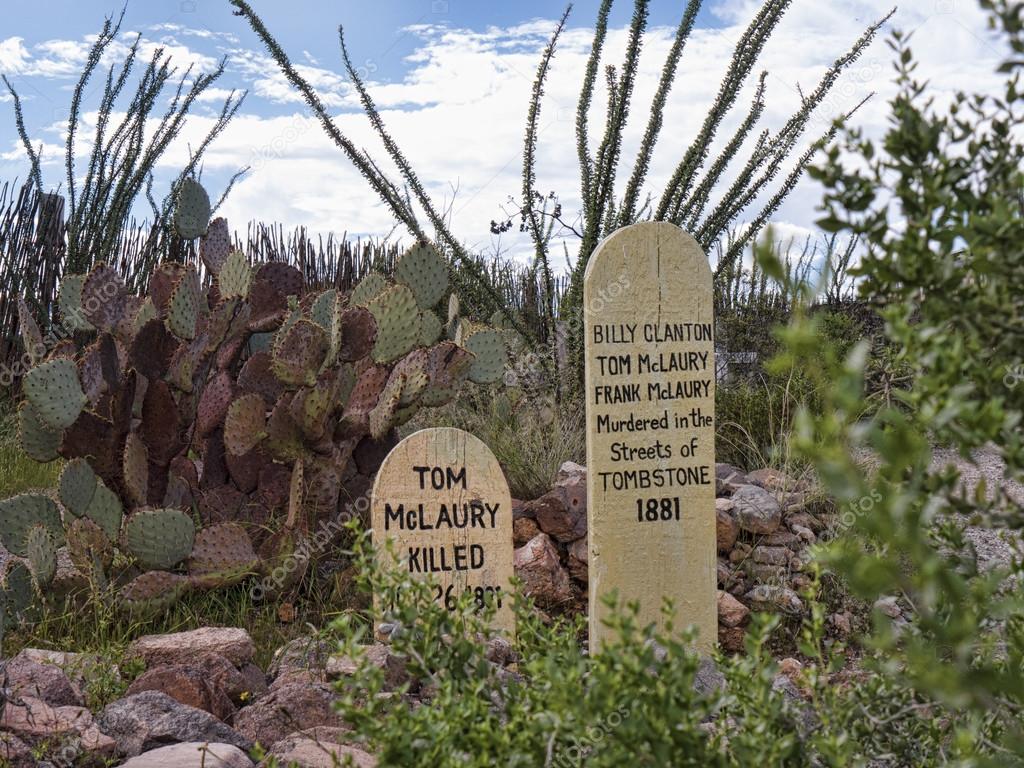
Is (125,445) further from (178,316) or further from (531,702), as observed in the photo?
(531,702)

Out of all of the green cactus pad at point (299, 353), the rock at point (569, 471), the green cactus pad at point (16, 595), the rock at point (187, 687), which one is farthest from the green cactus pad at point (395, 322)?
the rock at point (187, 687)

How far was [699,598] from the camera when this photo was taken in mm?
3971

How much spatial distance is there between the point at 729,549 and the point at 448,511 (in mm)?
1624

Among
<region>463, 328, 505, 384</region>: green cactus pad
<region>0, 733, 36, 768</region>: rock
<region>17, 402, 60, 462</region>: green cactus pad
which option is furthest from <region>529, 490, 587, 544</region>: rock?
<region>0, 733, 36, 768</region>: rock

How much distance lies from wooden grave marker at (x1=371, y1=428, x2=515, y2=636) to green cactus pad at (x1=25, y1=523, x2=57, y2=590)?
4.25ft

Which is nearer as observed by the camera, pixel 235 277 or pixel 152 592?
pixel 152 592

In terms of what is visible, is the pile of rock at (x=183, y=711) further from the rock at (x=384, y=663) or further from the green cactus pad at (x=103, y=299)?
the green cactus pad at (x=103, y=299)

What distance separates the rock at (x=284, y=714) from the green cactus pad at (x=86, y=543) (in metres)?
1.48

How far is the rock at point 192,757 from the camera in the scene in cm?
246

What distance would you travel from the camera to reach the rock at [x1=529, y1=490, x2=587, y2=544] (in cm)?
451


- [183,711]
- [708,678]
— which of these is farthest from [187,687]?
[708,678]

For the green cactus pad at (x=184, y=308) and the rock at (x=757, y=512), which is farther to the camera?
the rock at (x=757, y=512)

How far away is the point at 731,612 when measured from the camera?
13.9ft

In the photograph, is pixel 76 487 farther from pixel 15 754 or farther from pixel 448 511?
pixel 15 754
